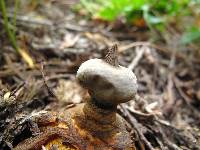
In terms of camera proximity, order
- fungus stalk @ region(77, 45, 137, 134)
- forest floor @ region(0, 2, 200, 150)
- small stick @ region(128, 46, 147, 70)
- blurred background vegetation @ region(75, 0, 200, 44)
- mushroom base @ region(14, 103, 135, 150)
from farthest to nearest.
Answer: blurred background vegetation @ region(75, 0, 200, 44)
small stick @ region(128, 46, 147, 70)
forest floor @ region(0, 2, 200, 150)
mushroom base @ region(14, 103, 135, 150)
fungus stalk @ region(77, 45, 137, 134)

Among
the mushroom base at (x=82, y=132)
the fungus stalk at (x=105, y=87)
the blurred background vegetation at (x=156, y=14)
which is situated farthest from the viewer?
the blurred background vegetation at (x=156, y=14)

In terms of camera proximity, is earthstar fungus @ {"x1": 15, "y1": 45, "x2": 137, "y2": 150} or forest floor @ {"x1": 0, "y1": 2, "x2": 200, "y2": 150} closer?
earthstar fungus @ {"x1": 15, "y1": 45, "x2": 137, "y2": 150}

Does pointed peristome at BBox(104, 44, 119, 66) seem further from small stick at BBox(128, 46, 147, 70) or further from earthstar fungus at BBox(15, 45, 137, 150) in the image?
small stick at BBox(128, 46, 147, 70)

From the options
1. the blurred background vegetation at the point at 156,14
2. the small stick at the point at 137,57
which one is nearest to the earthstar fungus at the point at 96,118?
the small stick at the point at 137,57

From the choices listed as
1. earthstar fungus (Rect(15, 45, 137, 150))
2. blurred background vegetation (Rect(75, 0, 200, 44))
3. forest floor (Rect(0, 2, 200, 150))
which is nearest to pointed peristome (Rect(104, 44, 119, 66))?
earthstar fungus (Rect(15, 45, 137, 150))

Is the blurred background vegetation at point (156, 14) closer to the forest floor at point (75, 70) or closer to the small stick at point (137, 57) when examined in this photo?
the forest floor at point (75, 70)

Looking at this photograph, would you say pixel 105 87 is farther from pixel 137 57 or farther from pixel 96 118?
pixel 137 57

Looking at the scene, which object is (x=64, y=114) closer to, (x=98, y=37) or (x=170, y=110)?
(x=170, y=110)

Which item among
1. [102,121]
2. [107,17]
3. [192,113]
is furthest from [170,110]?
[107,17]
